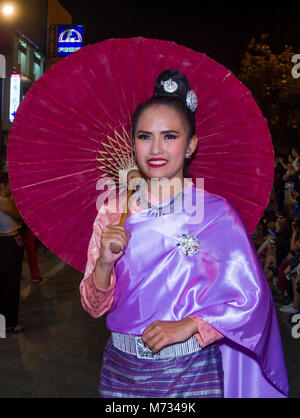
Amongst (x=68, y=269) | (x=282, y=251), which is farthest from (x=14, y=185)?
(x=68, y=269)

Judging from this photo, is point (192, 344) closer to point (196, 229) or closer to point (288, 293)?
point (196, 229)

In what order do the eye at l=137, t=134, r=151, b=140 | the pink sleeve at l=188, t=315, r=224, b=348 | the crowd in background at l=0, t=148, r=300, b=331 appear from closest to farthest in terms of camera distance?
the pink sleeve at l=188, t=315, r=224, b=348, the eye at l=137, t=134, r=151, b=140, the crowd in background at l=0, t=148, r=300, b=331

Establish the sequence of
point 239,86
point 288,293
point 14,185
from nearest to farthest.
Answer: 1. point 239,86
2. point 14,185
3. point 288,293

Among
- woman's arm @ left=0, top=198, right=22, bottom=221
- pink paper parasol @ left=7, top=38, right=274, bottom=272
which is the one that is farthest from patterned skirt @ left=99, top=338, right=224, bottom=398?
woman's arm @ left=0, top=198, right=22, bottom=221

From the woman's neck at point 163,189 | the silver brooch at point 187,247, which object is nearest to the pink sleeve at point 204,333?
the silver brooch at point 187,247

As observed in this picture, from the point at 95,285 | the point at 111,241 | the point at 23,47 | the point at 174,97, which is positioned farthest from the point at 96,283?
the point at 23,47

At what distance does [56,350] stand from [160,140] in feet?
14.1

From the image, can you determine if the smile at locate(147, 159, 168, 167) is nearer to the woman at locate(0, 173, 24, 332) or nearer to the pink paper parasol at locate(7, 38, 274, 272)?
the pink paper parasol at locate(7, 38, 274, 272)

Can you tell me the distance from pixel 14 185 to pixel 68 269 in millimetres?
8961

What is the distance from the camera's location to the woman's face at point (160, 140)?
7.66 ft

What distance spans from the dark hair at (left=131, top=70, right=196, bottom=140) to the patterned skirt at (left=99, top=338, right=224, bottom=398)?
3.17ft

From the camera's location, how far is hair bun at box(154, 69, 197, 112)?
2.36 m

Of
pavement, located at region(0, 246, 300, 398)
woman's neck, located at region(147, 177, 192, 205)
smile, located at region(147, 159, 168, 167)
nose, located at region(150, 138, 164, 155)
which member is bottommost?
pavement, located at region(0, 246, 300, 398)

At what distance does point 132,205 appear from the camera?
243 centimetres
